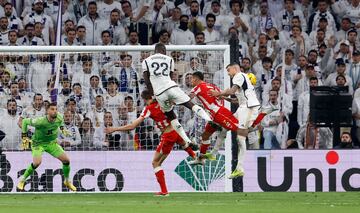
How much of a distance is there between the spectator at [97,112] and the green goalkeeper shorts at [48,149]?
1.59m

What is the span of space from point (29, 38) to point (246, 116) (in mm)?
7355

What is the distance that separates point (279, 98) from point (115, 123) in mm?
4182

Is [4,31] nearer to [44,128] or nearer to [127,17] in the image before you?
[127,17]

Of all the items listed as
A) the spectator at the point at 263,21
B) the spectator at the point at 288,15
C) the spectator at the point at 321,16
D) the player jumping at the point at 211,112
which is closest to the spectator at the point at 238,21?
the spectator at the point at 263,21

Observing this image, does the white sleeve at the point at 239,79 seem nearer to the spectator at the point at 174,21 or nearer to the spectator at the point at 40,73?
the spectator at the point at 40,73

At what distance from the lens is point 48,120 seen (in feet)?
82.2

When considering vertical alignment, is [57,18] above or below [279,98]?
above

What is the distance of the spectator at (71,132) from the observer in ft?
86.9

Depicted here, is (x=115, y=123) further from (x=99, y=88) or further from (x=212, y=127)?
(x=212, y=127)

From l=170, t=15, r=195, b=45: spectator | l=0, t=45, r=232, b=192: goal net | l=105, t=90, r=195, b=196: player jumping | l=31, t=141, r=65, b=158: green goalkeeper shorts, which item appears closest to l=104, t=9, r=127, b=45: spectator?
l=170, t=15, r=195, b=45: spectator

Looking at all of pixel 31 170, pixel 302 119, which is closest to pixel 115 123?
pixel 31 170

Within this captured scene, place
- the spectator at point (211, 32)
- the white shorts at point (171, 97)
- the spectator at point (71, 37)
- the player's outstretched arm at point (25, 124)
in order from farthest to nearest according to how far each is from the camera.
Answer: the spectator at point (211, 32) < the spectator at point (71, 37) < the player's outstretched arm at point (25, 124) < the white shorts at point (171, 97)

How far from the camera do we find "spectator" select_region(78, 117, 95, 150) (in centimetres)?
2641

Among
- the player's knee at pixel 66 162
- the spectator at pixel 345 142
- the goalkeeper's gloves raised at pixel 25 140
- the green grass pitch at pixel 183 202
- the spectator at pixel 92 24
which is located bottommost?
the green grass pitch at pixel 183 202
